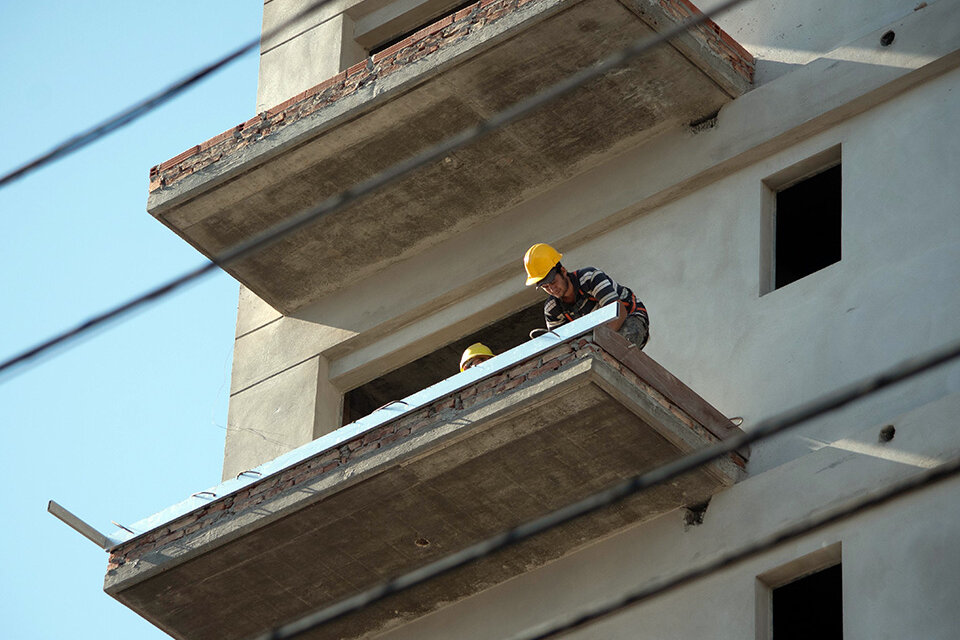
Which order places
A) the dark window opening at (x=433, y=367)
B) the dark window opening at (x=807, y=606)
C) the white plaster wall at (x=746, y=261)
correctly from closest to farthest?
the dark window opening at (x=807, y=606)
the white plaster wall at (x=746, y=261)
the dark window opening at (x=433, y=367)

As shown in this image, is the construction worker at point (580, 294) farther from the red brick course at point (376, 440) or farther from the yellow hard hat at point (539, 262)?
the red brick course at point (376, 440)

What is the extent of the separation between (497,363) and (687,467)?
8.74m

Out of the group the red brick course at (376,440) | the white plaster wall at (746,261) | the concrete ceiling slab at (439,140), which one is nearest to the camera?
the red brick course at (376,440)

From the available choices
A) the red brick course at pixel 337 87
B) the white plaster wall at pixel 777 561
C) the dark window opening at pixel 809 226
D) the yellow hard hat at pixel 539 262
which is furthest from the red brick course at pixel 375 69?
the white plaster wall at pixel 777 561

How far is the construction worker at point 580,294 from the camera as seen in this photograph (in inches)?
640

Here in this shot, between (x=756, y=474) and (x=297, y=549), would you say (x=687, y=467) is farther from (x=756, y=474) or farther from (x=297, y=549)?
(x=297, y=549)

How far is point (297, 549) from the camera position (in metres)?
17.4

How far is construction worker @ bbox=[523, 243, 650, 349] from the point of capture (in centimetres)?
1625

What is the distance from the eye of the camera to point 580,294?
16.6 metres

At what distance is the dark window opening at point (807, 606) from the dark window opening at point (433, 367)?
4975 mm

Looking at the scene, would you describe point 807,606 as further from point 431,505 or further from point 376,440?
point 376,440

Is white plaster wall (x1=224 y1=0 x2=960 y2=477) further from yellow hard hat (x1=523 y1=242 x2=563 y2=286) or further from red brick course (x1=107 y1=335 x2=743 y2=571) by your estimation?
yellow hard hat (x1=523 y1=242 x2=563 y2=286)

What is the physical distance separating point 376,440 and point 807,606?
3981mm

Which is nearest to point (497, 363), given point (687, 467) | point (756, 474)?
point (756, 474)
